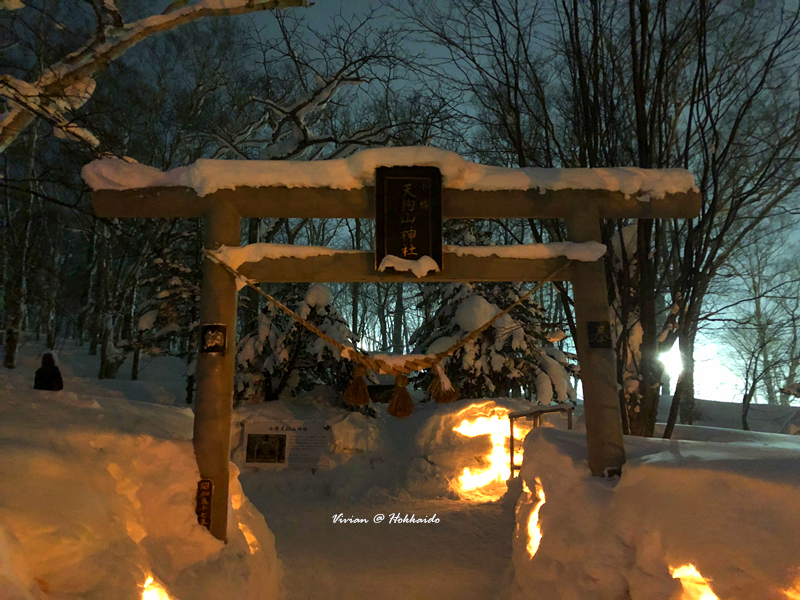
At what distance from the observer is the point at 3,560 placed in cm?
198

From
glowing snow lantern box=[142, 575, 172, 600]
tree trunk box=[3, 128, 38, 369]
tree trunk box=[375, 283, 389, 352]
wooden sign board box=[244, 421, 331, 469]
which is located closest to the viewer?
glowing snow lantern box=[142, 575, 172, 600]

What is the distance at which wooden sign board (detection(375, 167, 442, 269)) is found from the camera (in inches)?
161

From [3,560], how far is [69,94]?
17.4 feet

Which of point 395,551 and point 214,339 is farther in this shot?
point 395,551

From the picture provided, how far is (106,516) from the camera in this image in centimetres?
291

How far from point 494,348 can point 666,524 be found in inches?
354

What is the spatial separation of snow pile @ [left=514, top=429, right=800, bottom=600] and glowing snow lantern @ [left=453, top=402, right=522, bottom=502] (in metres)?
5.15

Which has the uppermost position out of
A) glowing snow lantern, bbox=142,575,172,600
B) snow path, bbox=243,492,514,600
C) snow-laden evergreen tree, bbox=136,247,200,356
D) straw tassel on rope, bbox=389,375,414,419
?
snow-laden evergreen tree, bbox=136,247,200,356

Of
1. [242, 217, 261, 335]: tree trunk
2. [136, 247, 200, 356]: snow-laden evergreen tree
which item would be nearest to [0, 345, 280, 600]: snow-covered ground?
[136, 247, 200, 356]: snow-laden evergreen tree

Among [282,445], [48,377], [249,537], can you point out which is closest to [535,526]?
[249,537]

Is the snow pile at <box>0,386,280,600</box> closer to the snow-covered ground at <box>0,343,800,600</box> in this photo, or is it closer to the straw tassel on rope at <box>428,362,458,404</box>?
the snow-covered ground at <box>0,343,800,600</box>

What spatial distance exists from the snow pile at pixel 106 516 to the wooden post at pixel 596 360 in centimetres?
299

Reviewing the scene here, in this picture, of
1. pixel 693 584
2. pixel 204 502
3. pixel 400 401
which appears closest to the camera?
pixel 693 584

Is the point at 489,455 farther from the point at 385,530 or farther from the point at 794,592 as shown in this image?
the point at 794,592
